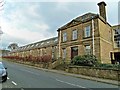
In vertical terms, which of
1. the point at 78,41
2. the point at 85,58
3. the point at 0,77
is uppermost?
the point at 78,41

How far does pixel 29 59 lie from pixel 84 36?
19510 millimetres

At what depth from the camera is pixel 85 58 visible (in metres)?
24.5

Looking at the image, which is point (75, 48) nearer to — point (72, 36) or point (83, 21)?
point (72, 36)

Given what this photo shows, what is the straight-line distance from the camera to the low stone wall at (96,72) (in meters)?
17.5

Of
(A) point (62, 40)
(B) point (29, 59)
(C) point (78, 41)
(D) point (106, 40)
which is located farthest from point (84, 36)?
(B) point (29, 59)

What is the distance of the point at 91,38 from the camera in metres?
29.2

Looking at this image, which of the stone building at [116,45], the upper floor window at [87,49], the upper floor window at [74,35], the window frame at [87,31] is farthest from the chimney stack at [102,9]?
the upper floor window at [87,49]

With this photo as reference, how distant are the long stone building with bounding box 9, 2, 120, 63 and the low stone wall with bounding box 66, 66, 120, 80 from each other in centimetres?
610

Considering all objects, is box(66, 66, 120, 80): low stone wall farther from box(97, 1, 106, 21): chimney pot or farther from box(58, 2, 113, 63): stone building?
box(97, 1, 106, 21): chimney pot

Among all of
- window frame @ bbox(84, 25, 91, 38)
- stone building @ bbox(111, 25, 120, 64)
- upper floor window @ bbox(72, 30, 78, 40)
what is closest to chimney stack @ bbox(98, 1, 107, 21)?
window frame @ bbox(84, 25, 91, 38)

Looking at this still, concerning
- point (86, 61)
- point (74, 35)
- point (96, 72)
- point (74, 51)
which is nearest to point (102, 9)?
point (74, 35)

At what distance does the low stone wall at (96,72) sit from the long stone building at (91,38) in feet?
20.0

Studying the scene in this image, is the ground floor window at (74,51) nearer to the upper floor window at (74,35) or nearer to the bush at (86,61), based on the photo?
the upper floor window at (74,35)

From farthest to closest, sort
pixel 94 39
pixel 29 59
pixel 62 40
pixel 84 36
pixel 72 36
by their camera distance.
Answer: pixel 29 59, pixel 62 40, pixel 72 36, pixel 84 36, pixel 94 39
